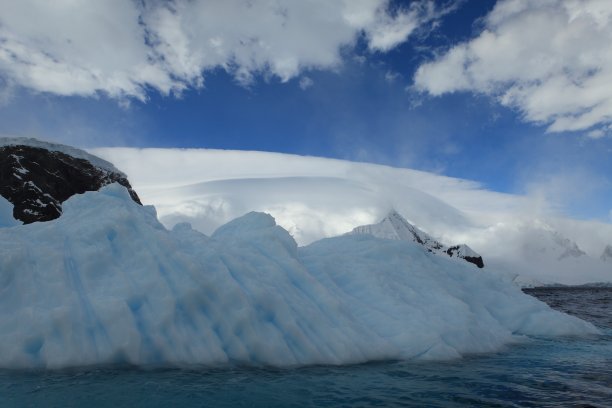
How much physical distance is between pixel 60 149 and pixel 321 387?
71.4m

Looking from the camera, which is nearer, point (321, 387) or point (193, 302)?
point (321, 387)

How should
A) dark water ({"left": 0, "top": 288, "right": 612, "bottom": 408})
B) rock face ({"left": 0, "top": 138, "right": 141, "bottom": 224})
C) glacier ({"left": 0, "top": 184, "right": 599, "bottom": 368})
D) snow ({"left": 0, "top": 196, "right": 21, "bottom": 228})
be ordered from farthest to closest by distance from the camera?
rock face ({"left": 0, "top": 138, "right": 141, "bottom": 224}), snow ({"left": 0, "top": 196, "right": 21, "bottom": 228}), glacier ({"left": 0, "top": 184, "right": 599, "bottom": 368}), dark water ({"left": 0, "top": 288, "right": 612, "bottom": 408})

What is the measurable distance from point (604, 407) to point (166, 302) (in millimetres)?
8878

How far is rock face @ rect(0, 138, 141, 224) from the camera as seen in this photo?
53.2 metres

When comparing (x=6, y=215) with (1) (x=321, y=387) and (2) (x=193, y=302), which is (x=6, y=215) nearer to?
(2) (x=193, y=302)

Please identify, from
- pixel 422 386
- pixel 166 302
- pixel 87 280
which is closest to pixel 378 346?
pixel 422 386

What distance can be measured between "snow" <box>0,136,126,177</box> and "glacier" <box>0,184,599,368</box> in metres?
56.0

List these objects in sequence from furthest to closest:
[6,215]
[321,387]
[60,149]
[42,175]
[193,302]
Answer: [60,149] < [42,175] < [6,215] < [193,302] < [321,387]

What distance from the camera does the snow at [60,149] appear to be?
61.3 meters

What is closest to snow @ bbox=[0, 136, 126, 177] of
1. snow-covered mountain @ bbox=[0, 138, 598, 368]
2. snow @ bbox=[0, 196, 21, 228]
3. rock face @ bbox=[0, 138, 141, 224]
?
rock face @ bbox=[0, 138, 141, 224]

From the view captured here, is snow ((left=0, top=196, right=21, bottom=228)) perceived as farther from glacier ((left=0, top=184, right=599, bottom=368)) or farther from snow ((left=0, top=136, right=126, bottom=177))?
snow ((left=0, top=136, right=126, bottom=177))

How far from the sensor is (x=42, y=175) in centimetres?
5900

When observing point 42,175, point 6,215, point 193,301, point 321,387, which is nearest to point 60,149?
point 42,175

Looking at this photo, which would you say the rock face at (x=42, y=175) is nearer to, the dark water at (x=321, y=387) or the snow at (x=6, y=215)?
the snow at (x=6, y=215)
